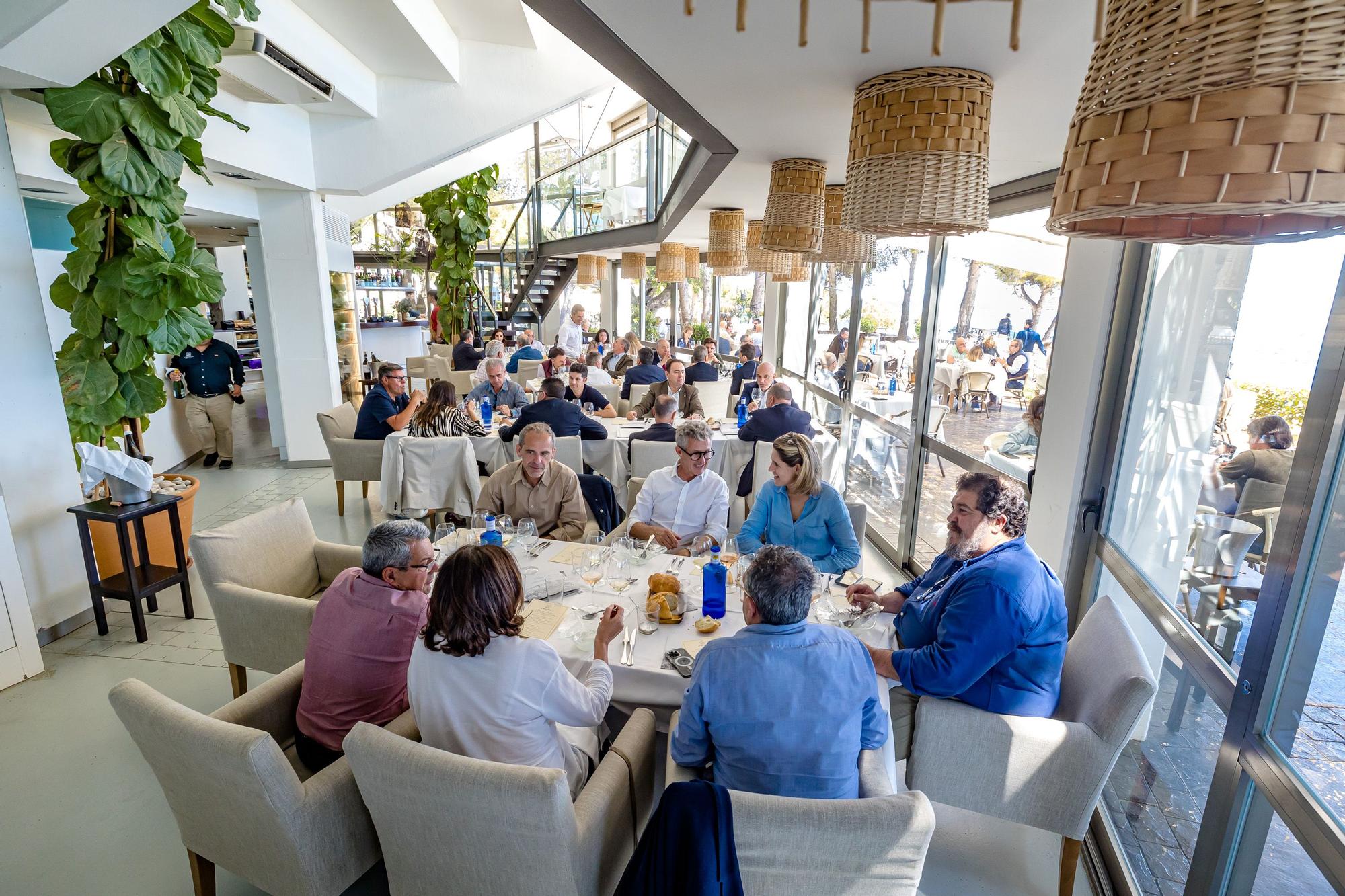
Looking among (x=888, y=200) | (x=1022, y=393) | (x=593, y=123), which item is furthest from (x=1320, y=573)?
(x=593, y=123)

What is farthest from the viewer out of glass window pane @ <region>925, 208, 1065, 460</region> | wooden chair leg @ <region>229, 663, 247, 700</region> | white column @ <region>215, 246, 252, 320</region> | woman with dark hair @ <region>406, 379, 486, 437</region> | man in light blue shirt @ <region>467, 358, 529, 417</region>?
white column @ <region>215, 246, 252, 320</region>

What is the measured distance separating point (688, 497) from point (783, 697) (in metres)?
2.05

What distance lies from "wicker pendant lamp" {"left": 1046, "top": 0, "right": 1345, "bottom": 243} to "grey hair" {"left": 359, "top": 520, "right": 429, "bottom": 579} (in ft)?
7.07

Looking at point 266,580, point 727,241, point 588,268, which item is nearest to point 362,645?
point 266,580

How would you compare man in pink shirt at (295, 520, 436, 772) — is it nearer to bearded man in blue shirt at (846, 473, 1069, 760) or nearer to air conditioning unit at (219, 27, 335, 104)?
bearded man in blue shirt at (846, 473, 1069, 760)

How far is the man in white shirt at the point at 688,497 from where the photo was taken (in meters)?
3.80

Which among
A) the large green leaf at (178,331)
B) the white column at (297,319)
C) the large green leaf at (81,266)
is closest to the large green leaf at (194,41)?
the large green leaf at (81,266)

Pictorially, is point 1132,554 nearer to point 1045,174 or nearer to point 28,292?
point 1045,174

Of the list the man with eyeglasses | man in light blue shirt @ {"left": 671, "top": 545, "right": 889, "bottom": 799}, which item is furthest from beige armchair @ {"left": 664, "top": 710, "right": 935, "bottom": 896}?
the man with eyeglasses

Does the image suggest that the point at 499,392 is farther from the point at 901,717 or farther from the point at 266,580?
the point at 901,717

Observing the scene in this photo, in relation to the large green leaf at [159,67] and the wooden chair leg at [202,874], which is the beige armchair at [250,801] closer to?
the wooden chair leg at [202,874]

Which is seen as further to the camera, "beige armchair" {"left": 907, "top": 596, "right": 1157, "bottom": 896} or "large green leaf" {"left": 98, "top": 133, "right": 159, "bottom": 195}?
"large green leaf" {"left": 98, "top": 133, "right": 159, "bottom": 195}

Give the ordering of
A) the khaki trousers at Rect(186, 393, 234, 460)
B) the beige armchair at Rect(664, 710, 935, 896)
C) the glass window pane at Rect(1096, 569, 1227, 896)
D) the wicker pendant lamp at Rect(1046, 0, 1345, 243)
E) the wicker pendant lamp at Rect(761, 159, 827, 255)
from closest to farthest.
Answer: the wicker pendant lamp at Rect(1046, 0, 1345, 243) → the beige armchair at Rect(664, 710, 935, 896) → the glass window pane at Rect(1096, 569, 1227, 896) → the wicker pendant lamp at Rect(761, 159, 827, 255) → the khaki trousers at Rect(186, 393, 234, 460)

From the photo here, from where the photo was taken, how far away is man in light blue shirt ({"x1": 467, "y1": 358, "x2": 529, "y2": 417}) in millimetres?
7109
